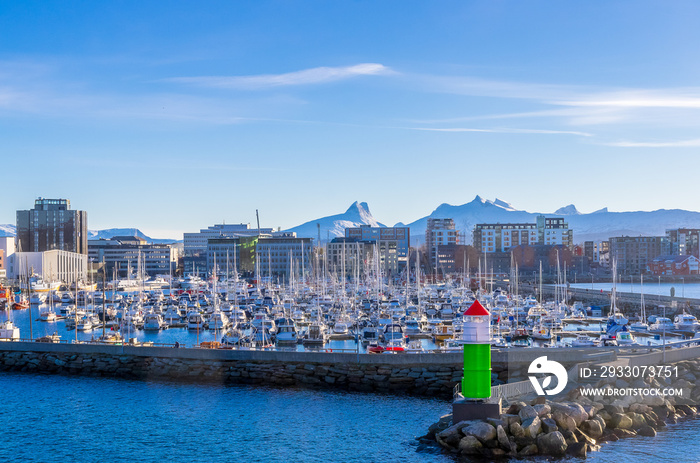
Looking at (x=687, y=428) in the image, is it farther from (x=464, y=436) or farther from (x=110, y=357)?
(x=110, y=357)

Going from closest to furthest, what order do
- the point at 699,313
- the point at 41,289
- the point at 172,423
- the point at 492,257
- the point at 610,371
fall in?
the point at 172,423 < the point at 610,371 < the point at 699,313 < the point at 41,289 < the point at 492,257

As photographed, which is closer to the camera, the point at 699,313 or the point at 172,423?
the point at 172,423

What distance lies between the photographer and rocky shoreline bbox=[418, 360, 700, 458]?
1756 cm

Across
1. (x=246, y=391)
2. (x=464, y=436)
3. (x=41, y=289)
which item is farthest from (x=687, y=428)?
(x=41, y=289)

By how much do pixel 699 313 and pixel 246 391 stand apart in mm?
40575

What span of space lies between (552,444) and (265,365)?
12.6 m

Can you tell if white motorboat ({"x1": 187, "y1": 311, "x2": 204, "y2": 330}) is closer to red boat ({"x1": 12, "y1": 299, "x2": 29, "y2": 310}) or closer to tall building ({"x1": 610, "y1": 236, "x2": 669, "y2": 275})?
red boat ({"x1": 12, "y1": 299, "x2": 29, "y2": 310})

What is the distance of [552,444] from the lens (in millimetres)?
17562

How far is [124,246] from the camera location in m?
143

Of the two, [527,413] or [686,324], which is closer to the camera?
[527,413]

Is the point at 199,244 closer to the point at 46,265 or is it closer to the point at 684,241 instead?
the point at 46,265

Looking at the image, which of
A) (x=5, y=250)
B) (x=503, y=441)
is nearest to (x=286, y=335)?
(x=503, y=441)

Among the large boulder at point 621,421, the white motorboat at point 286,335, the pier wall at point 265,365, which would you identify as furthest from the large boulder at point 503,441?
the white motorboat at point 286,335

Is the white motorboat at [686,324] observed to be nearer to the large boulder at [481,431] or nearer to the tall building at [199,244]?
the large boulder at [481,431]
